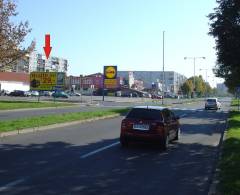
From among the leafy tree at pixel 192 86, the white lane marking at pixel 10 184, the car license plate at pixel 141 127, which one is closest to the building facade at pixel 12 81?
the leafy tree at pixel 192 86

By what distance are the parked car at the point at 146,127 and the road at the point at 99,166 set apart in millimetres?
389

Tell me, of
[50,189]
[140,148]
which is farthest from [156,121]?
[50,189]

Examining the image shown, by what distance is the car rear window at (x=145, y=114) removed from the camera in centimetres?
1605

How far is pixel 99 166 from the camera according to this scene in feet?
38.9

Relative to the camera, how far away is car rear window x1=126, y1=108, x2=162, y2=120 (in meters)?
16.0

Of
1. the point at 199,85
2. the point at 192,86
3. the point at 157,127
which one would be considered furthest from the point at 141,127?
the point at 199,85

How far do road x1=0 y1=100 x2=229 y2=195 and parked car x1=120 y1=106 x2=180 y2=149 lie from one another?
389mm

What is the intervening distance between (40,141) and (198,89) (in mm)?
162357

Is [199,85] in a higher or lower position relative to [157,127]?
higher

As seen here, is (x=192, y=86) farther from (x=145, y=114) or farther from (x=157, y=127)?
(x=157, y=127)

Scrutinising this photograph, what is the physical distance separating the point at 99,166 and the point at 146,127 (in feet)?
14.0

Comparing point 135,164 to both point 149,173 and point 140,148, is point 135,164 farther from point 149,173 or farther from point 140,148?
point 140,148

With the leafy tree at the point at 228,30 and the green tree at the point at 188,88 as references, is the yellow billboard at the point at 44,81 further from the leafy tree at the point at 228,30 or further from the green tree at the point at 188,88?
the green tree at the point at 188,88

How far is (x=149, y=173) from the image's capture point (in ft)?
36.7
